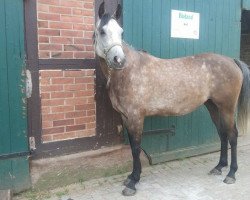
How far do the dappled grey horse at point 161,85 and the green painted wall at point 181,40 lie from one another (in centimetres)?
60

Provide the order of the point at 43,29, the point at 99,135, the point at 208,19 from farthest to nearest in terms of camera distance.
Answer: the point at 208,19
the point at 99,135
the point at 43,29

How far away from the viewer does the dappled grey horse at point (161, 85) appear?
11.2 ft

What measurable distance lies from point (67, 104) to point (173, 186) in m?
1.73

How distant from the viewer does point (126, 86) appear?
365cm

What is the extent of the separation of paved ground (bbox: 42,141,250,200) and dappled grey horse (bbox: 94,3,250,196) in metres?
0.15

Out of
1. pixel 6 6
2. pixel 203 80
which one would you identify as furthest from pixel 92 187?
pixel 6 6

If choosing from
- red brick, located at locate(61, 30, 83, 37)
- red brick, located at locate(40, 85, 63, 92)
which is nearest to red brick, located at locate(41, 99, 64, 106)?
red brick, located at locate(40, 85, 63, 92)

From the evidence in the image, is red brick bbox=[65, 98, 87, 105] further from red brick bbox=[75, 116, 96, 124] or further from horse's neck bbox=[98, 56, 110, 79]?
horse's neck bbox=[98, 56, 110, 79]

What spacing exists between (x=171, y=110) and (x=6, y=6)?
2.33 meters

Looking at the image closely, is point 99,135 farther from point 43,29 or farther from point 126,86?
point 43,29

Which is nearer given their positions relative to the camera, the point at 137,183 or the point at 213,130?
the point at 137,183

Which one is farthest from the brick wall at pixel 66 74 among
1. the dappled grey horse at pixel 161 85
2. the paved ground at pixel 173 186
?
the paved ground at pixel 173 186

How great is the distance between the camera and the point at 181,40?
4.82 metres

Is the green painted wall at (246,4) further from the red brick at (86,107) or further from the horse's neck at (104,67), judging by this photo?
the red brick at (86,107)
